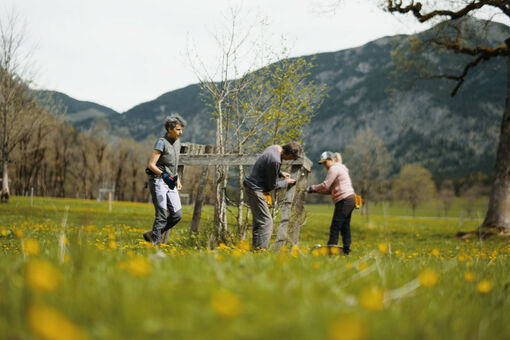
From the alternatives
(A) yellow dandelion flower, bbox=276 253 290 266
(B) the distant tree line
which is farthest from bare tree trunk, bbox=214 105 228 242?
(B) the distant tree line

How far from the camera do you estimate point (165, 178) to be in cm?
548

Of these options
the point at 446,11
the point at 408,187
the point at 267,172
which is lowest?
the point at 408,187

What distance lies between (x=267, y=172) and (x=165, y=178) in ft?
5.37

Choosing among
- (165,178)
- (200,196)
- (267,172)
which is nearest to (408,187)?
(200,196)

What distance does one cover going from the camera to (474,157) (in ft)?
623

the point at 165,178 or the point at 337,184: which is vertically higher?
the point at 165,178

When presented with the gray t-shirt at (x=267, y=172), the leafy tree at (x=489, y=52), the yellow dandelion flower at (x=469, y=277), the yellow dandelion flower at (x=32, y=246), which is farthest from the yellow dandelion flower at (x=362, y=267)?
the leafy tree at (x=489, y=52)

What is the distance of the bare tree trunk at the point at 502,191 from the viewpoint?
13578 mm

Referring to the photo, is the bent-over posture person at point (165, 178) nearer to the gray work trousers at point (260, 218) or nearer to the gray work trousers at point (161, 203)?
the gray work trousers at point (161, 203)

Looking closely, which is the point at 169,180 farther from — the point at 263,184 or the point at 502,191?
the point at 502,191

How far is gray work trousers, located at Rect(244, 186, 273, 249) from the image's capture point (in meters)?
5.64

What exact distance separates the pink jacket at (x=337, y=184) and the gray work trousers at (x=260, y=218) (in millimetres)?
2201

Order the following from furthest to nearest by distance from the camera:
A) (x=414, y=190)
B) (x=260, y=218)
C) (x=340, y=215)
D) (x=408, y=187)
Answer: (x=408, y=187) < (x=414, y=190) < (x=340, y=215) < (x=260, y=218)

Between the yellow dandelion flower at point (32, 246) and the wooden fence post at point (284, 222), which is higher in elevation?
the yellow dandelion flower at point (32, 246)
